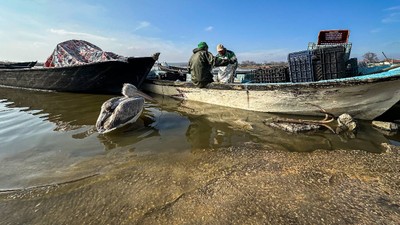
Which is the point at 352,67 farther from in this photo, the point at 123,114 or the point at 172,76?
the point at 172,76

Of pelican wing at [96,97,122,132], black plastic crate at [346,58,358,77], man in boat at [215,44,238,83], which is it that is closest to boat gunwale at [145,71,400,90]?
man in boat at [215,44,238,83]

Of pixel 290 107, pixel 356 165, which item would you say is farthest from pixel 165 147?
pixel 290 107

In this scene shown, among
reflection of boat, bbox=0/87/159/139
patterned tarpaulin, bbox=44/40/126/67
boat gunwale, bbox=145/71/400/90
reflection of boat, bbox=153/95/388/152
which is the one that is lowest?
reflection of boat, bbox=153/95/388/152

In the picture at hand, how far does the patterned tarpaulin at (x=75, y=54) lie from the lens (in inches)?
A: 410

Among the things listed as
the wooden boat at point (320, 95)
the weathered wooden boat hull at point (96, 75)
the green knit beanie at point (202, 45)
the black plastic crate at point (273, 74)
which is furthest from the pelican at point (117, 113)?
the weathered wooden boat hull at point (96, 75)

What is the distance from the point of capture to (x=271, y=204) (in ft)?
8.27

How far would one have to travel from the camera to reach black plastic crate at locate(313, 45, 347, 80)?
19.3 feet

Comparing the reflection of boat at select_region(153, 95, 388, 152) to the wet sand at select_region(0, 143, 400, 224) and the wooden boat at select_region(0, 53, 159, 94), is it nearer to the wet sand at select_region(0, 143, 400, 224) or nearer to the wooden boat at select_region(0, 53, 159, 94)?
the wet sand at select_region(0, 143, 400, 224)

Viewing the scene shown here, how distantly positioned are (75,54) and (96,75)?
2.27 meters

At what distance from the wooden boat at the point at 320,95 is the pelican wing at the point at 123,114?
2666 millimetres

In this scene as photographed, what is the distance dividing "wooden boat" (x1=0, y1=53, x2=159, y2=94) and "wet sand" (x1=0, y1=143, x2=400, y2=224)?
6474mm

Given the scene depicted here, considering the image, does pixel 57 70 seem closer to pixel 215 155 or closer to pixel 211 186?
pixel 215 155

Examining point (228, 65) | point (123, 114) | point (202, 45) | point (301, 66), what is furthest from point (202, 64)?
point (123, 114)

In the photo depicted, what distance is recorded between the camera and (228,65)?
709 centimetres
